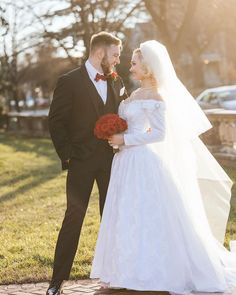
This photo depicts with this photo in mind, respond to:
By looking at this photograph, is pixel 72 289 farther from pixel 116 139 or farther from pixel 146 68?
pixel 146 68

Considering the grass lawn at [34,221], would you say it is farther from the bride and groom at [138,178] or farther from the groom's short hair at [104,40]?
the groom's short hair at [104,40]

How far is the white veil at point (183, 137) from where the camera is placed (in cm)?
596

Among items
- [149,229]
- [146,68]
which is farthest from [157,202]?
[146,68]

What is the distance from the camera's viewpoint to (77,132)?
19.7 feet

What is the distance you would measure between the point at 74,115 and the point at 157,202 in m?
1.05

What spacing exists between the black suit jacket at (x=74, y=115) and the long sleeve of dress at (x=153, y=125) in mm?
368

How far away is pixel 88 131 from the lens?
19.7ft

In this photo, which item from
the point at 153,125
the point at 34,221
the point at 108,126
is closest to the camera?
the point at 108,126

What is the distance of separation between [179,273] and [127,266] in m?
0.44

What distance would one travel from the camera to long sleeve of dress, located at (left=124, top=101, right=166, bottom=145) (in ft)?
19.1

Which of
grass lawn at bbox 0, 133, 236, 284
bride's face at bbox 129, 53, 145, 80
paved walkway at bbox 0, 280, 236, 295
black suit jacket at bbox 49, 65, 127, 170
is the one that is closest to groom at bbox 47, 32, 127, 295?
black suit jacket at bbox 49, 65, 127, 170

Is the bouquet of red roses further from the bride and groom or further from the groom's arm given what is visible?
the groom's arm

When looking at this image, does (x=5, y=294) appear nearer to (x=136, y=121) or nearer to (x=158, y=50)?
(x=136, y=121)

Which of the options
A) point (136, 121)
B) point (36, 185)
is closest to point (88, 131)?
point (136, 121)
